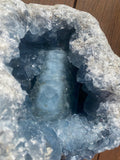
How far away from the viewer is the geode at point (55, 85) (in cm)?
43

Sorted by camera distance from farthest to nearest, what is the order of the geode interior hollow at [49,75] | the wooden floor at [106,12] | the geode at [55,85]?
the wooden floor at [106,12], the geode interior hollow at [49,75], the geode at [55,85]

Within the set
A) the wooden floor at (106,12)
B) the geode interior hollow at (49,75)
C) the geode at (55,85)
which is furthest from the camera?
the wooden floor at (106,12)

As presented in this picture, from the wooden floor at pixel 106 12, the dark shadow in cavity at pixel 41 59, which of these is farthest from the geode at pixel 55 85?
the wooden floor at pixel 106 12

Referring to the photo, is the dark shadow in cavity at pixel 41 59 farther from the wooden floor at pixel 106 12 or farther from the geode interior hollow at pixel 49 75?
the wooden floor at pixel 106 12

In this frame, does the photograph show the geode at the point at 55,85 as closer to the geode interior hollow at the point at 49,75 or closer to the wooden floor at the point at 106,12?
the geode interior hollow at the point at 49,75

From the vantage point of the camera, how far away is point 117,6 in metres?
0.95

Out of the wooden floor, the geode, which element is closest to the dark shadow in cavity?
the geode

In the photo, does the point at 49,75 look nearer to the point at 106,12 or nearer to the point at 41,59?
the point at 41,59

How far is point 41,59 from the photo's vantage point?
25.3 inches

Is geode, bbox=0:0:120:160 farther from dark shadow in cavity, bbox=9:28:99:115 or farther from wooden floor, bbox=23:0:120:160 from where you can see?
wooden floor, bbox=23:0:120:160

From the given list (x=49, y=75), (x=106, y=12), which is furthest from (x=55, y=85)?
(x=106, y=12)

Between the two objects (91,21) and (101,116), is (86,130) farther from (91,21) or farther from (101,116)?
(91,21)

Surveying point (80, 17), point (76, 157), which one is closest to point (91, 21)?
point (80, 17)

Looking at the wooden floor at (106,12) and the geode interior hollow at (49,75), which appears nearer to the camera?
the geode interior hollow at (49,75)
